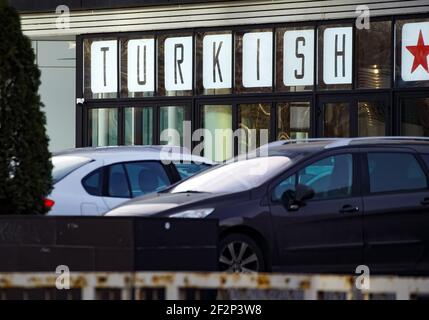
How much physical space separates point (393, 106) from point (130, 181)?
11327 mm

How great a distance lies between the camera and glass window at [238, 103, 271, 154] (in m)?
25.2

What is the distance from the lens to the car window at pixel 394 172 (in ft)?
37.9

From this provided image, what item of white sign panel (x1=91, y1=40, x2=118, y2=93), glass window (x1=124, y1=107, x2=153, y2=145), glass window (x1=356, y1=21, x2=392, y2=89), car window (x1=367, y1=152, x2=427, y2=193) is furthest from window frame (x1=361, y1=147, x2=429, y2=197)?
white sign panel (x1=91, y1=40, x2=118, y2=93)

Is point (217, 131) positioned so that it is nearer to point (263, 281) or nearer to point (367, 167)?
point (367, 167)

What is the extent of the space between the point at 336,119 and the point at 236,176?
12913 mm

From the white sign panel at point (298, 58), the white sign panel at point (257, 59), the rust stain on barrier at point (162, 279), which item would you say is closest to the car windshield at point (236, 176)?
the rust stain on barrier at point (162, 279)

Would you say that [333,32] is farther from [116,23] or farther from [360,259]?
[360,259]

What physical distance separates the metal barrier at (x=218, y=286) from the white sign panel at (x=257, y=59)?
19.1 m

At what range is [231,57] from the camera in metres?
25.4

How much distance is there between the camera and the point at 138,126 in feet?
88.8

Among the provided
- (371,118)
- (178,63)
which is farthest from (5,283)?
(178,63)

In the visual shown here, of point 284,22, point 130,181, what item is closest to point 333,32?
point 284,22

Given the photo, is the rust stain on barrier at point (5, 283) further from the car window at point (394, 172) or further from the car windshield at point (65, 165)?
the car windshield at point (65, 165)

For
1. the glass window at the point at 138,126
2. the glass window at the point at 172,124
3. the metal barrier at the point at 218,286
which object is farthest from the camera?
the glass window at the point at 138,126
